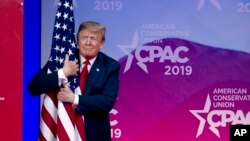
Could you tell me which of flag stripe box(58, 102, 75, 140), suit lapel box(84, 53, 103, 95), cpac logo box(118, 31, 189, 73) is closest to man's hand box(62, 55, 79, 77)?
suit lapel box(84, 53, 103, 95)

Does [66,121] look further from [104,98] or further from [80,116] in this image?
[104,98]

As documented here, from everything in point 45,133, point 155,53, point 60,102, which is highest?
point 155,53

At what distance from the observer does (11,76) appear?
3881mm

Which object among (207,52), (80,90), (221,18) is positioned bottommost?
(80,90)

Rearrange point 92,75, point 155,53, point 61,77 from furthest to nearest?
point 155,53, point 92,75, point 61,77

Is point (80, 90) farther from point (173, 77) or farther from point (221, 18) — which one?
point (221, 18)

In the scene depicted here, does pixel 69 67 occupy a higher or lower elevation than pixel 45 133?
higher

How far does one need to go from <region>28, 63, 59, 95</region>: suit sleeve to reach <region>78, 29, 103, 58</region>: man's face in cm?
29

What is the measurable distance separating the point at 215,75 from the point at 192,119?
1.27ft

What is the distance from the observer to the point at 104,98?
3.66 m

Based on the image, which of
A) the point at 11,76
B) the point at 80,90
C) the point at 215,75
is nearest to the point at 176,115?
the point at 215,75

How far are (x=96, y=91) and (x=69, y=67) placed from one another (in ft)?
0.88

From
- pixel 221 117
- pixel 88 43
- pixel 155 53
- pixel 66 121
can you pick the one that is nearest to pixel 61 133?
pixel 66 121

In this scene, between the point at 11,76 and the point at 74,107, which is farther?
the point at 11,76
